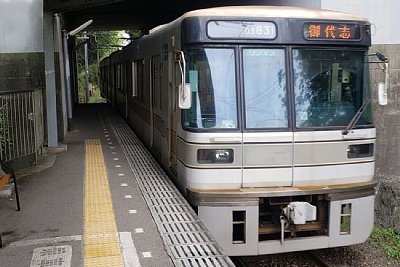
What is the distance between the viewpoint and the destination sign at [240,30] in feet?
19.0

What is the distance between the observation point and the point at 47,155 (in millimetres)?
10195

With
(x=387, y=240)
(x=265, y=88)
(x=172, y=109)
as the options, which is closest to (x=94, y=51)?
(x=387, y=240)

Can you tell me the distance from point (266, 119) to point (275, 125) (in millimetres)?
132

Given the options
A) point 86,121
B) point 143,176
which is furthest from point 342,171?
point 86,121

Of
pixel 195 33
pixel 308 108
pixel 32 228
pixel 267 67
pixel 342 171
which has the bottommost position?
pixel 32 228

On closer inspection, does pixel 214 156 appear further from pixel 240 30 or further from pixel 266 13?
pixel 266 13

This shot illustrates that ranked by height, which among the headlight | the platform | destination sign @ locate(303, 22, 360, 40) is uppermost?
destination sign @ locate(303, 22, 360, 40)

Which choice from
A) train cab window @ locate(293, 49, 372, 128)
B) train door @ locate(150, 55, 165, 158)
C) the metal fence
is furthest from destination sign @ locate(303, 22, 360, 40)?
the metal fence

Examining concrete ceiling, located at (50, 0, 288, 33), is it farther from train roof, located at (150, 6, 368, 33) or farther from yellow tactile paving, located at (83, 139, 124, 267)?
train roof, located at (150, 6, 368, 33)

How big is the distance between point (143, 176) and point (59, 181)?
137 centimetres

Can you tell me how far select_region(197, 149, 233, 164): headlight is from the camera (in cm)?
585

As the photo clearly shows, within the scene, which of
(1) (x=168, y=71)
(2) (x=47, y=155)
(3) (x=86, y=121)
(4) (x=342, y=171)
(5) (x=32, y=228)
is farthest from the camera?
(3) (x=86, y=121)

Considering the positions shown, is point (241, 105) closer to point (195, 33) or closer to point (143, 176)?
point (195, 33)

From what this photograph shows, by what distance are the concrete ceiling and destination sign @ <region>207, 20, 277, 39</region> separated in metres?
6.45
